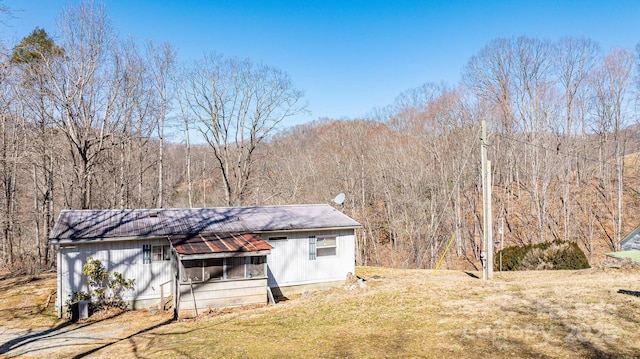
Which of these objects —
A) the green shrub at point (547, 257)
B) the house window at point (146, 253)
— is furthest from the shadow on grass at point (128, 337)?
the green shrub at point (547, 257)

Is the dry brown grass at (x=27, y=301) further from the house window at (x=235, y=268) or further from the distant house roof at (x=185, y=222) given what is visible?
the house window at (x=235, y=268)

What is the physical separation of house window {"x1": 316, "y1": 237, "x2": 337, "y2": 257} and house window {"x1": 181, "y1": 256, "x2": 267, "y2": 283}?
308cm

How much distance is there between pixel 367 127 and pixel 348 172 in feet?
22.7

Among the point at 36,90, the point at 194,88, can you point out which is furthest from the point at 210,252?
the point at 194,88

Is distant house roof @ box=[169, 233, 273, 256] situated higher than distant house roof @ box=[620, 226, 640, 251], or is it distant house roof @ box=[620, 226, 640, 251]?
distant house roof @ box=[169, 233, 273, 256]

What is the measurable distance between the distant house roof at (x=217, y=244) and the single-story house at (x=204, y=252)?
1.1 inches

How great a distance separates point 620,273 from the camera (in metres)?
14.2

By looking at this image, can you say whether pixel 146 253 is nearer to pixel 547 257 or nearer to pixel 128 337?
pixel 128 337

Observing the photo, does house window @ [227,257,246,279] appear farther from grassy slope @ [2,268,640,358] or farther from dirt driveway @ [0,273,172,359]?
dirt driveway @ [0,273,172,359]

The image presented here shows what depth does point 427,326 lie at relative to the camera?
893cm

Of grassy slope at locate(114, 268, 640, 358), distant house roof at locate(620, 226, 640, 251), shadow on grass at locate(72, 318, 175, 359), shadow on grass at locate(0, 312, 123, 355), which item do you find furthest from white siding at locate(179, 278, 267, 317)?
distant house roof at locate(620, 226, 640, 251)

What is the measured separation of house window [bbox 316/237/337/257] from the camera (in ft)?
50.6

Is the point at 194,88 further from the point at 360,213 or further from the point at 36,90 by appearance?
the point at 360,213

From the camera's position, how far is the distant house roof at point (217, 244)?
39.3ft
